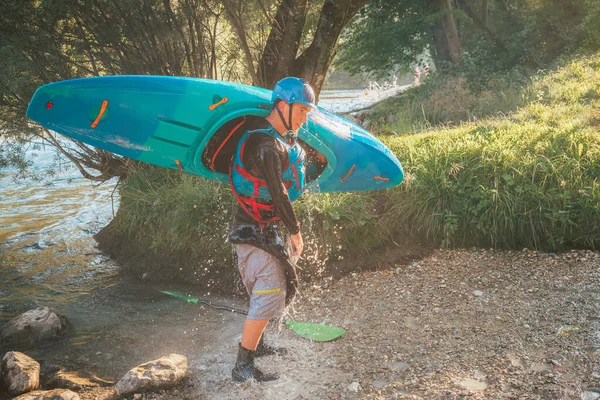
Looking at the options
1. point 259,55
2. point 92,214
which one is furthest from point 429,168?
point 92,214

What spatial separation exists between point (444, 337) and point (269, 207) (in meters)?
1.49

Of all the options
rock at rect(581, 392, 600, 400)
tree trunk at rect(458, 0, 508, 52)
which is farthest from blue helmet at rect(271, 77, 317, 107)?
tree trunk at rect(458, 0, 508, 52)

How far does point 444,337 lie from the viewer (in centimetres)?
341

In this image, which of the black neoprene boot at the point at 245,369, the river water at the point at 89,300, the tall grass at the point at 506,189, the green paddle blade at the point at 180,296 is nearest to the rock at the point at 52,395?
the river water at the point at 89,300

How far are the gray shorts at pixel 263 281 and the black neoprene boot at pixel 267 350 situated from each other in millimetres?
563

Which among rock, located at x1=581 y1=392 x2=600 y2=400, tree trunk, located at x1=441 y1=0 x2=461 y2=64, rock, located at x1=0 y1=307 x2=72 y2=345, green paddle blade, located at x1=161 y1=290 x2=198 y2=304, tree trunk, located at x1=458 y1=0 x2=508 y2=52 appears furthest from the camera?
tree trunk, located at x1=458 y1=0 x2=508 y2=52

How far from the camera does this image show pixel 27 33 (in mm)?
5262

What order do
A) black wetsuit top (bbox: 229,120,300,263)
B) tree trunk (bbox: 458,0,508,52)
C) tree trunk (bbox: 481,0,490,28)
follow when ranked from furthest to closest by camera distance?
tree trunk (bbox: 481,0,490,28) → tree trunk (bbox: 458,0,508,52) → black wetsuit top (bbox: 229,120,300,263)

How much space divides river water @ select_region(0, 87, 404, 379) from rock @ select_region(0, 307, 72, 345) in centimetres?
12

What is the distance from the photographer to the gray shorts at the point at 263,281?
2.96 metres

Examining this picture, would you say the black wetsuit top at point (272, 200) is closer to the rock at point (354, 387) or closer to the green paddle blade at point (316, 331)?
the rock at point (354, 387)

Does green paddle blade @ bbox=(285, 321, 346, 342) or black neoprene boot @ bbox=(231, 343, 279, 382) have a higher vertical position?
black neoprene boot @ bbox=(231, 343, 279, 382)

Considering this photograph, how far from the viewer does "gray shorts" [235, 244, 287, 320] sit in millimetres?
2959

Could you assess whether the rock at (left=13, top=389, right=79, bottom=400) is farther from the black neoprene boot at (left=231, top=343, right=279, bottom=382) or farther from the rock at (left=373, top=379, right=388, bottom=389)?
the rock at (left=373, top=379, right=388, bottom=389)
